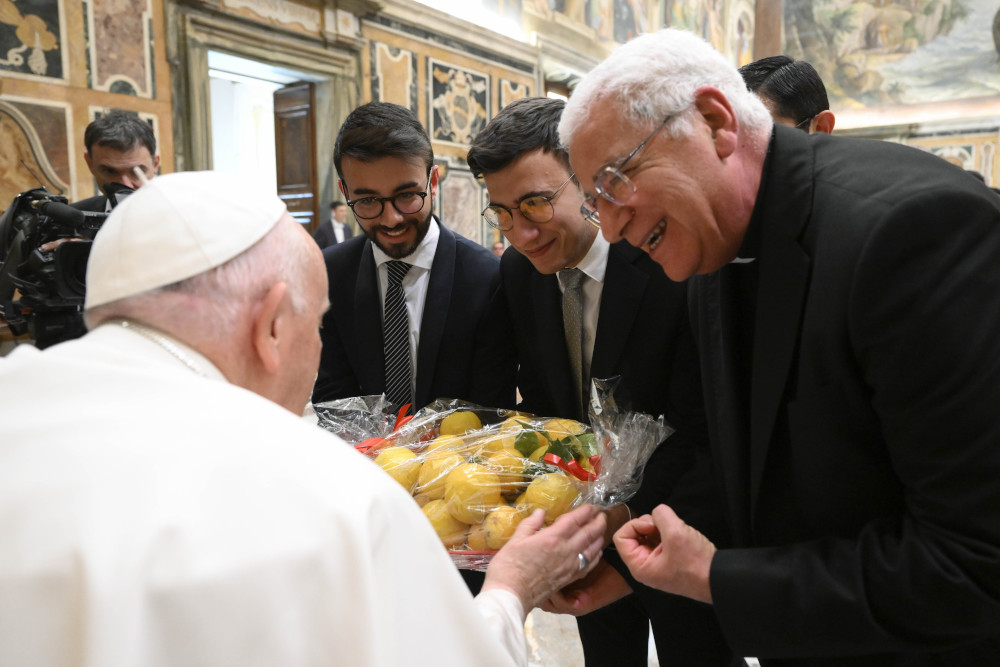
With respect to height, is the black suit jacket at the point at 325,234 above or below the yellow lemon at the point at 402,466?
above

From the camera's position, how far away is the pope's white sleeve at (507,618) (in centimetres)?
138

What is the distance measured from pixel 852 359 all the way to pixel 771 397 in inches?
6.8

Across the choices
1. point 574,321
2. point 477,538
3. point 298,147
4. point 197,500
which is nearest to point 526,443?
point 477,538

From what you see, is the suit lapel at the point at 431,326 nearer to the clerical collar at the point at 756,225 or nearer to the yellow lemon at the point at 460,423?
the yellow lemon at the point at 460,423

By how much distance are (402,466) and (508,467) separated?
0.26 meters

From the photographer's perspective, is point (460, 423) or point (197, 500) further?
point (460, 423)

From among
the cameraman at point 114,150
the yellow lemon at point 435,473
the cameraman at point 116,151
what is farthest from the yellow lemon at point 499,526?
the cameraman at point 114,150

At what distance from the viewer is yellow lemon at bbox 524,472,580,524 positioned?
66.6 inches

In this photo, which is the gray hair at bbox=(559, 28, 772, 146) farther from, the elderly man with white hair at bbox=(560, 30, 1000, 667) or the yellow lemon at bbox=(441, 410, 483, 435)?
the yellow lemon at bbox=(441, 410, 483, 435)

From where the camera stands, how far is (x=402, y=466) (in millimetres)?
1775

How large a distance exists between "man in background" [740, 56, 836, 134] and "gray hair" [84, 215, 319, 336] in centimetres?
255

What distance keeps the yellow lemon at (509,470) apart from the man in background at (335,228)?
762 centimetres

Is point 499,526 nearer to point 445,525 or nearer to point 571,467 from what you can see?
point 445,525

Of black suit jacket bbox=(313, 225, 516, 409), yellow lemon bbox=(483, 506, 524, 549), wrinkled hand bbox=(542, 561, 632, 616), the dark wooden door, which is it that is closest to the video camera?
black suit jacket bbox=(313, 225, 516, 409)
